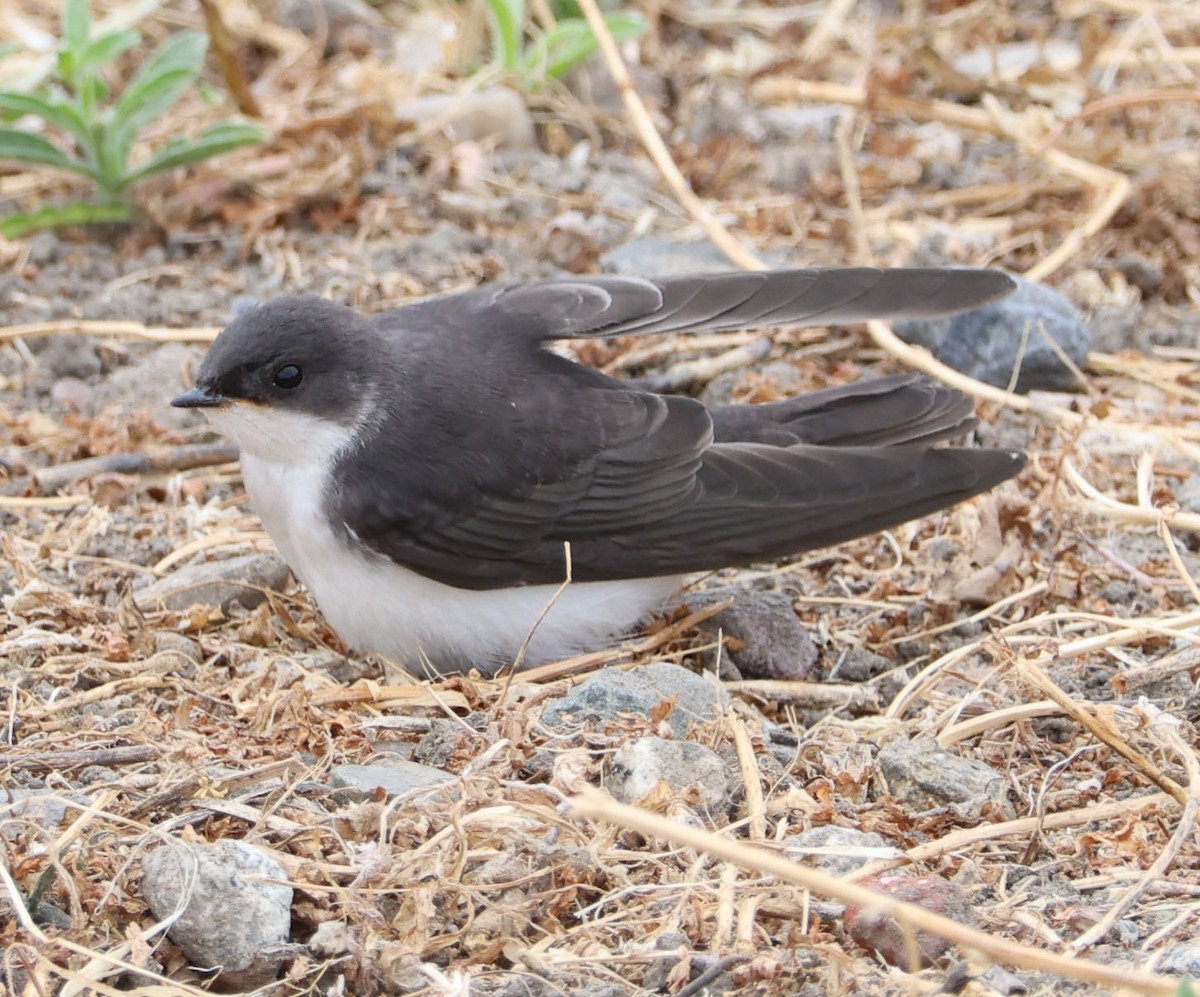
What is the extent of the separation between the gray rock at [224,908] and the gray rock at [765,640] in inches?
68.6

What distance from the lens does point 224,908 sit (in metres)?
2.88

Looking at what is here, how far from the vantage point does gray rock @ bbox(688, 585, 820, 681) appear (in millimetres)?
4402

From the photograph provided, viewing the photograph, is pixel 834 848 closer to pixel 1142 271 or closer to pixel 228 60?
pixel 1142 271

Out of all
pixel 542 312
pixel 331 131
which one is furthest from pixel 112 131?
pixel 542 312

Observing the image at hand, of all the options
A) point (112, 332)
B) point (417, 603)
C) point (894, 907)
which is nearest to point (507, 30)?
point (112, 332)

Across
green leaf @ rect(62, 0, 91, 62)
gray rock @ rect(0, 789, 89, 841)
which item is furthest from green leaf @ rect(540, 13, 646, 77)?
gray rock @ rect(0, 789, 89, 841)

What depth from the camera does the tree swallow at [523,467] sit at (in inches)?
168

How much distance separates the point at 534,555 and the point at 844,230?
259 centimetres

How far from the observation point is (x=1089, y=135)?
7.04 metres

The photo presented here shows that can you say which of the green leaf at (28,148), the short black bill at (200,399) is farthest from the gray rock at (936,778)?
the green leaf at (28,148)

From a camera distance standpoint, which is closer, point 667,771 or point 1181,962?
point 1181,962

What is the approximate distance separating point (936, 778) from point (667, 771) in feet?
1.98

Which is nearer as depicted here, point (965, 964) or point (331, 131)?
point (965, 964)

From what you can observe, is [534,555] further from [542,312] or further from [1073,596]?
[1073,596]
